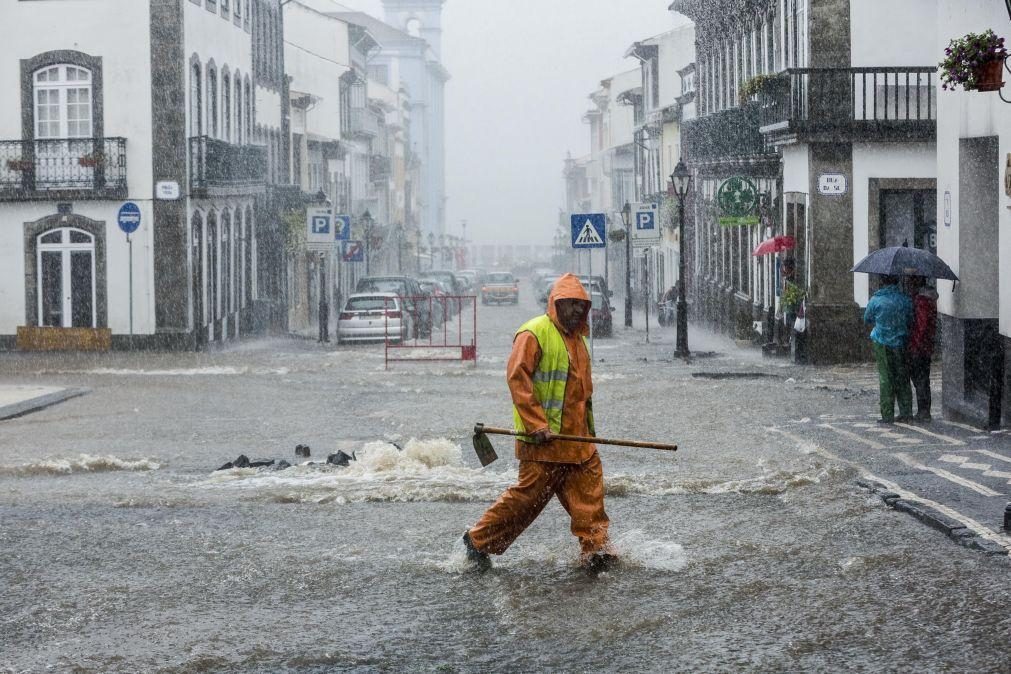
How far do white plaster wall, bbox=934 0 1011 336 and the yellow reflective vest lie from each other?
24.0ft

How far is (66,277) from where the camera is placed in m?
33.5

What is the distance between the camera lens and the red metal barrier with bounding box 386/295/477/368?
2894cm

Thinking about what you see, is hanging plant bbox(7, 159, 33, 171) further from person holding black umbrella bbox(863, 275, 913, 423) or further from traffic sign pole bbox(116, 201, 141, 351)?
person holding black umbrella bbox(863, 275, 913, 423)

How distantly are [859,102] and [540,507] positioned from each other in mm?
18998

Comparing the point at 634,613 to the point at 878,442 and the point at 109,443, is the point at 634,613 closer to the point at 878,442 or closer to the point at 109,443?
the point at 878,442

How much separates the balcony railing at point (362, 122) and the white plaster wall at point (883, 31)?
146 ft

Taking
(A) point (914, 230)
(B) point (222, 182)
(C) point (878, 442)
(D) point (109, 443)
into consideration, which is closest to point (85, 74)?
(B) point (222, 182)

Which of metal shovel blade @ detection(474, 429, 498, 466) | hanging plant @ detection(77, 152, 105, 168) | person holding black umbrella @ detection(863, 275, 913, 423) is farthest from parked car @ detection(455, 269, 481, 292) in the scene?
metal shovel blade @ detection(474, 429, 498, 466)

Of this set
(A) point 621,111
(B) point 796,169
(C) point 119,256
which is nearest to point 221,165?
(C) point 119,256

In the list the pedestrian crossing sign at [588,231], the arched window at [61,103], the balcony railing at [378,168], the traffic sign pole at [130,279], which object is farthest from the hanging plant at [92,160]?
the balcony railing at [378,168]

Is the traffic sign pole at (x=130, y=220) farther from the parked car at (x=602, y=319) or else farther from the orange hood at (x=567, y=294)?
the orange hood at (x=567, y=294)

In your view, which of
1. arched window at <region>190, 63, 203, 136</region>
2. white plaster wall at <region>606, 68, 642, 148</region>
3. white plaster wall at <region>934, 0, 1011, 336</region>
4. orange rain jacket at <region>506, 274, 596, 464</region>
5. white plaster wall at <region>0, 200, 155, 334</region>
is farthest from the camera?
white plaster wall at <region>606, 68, 642, 148</region>

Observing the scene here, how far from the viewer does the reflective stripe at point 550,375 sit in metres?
8.72

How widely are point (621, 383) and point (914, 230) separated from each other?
6.54 metres
